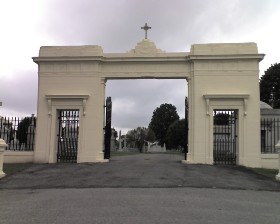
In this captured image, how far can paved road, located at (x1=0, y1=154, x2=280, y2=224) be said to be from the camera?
849cm

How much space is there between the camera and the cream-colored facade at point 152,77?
19.6 meters

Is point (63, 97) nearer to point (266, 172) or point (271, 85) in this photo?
point (266, 172)

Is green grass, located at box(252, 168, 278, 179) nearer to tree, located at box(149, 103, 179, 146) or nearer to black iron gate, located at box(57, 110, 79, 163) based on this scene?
black iron gate, located at box(57, 110, 79, 163)

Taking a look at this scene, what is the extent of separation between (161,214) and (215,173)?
799 centimetres


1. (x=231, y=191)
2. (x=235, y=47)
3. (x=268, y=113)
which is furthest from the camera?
(x=268, y=113)

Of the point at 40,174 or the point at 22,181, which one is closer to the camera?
the point at 22,181

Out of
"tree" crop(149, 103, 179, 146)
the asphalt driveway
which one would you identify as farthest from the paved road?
"tree" crop(149, 103, 179, 146)

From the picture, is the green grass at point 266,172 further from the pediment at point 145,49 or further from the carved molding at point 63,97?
the carved molding at point 63,97

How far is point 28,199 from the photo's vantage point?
36.0 feet

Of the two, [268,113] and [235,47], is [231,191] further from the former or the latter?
[268,113]

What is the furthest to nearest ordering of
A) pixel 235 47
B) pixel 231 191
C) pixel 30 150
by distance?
pixel 30 150
pixel 235 47
pixel 231 191

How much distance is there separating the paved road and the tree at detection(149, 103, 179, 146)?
206 feet

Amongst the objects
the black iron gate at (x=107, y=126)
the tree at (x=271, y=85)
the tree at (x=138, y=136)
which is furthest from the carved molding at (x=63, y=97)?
the tree at (x=138, y=136)

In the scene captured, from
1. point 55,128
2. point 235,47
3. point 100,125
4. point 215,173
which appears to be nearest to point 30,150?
point 55,128
